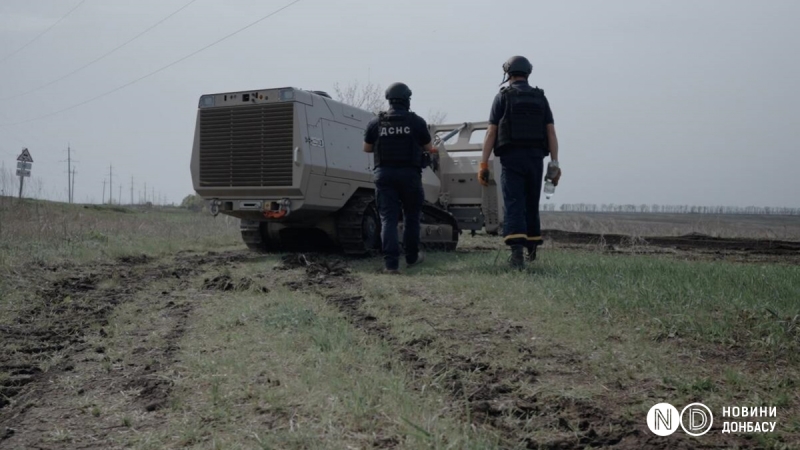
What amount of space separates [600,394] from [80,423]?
8.27 feet

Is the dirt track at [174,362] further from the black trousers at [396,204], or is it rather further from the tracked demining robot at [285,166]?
the tracked demining robot at [285,166]

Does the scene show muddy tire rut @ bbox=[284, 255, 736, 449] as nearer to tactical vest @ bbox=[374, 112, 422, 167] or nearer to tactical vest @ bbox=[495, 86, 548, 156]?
tactical vest @ bbox=[495, 86, 548, 156]

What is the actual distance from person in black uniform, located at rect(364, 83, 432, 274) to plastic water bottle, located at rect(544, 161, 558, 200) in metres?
1.65

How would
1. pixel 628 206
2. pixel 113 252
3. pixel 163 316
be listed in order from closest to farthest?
pixel 163 316
pixel 113 252
pixel 628 206

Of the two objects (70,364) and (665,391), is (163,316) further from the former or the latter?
(665,391)

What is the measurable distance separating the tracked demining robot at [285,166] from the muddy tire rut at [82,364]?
272 centimetres

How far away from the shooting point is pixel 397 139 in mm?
8914

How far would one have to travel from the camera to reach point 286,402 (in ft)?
11.0

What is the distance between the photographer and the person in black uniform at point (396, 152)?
891 cm

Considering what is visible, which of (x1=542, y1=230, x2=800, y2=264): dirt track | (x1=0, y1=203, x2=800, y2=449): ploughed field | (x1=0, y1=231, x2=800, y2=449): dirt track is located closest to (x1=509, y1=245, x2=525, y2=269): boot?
(x1=0, y1=203, x2=800, y2=449): ploughed field

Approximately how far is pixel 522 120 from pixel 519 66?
2.02 ft

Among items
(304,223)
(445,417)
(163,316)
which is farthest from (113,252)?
(445,417)

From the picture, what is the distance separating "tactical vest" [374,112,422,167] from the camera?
8906mm

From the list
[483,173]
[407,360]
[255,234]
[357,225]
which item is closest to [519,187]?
[483,173]
